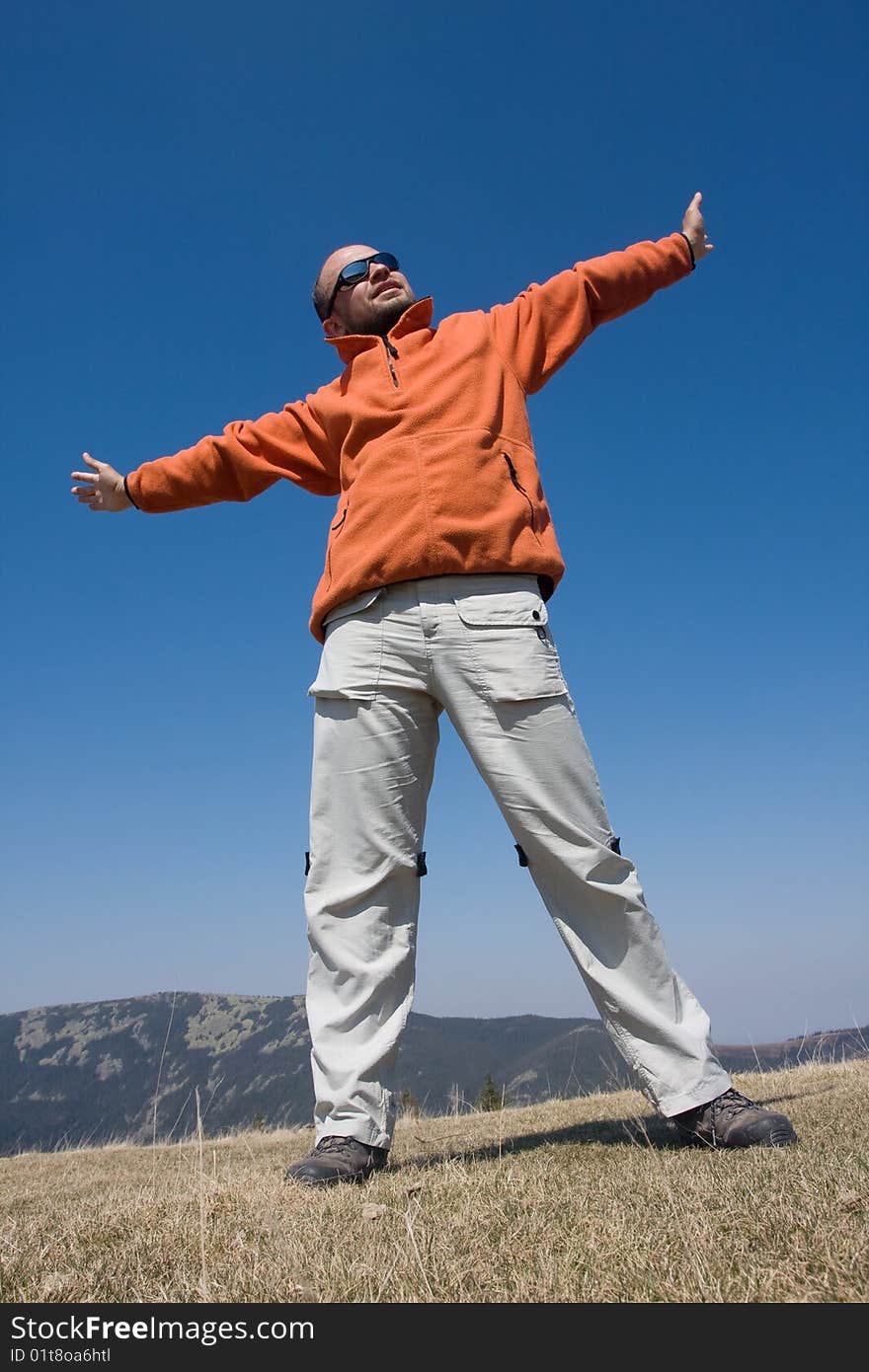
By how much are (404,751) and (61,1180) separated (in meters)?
3.63

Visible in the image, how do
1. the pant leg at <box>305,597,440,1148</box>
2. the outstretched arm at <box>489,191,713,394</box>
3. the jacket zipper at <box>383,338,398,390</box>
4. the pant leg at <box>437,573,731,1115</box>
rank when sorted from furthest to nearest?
the outstretched arm at <box>489,191,713,394</box> < the jacket zipper at <box>383,338,398,390</box> < the pant leg at <box>305,597,440,1148</box> < the pant leg at <box>437,573,731,1115</box>

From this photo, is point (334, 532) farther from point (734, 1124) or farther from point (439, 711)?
point (734, 1124)

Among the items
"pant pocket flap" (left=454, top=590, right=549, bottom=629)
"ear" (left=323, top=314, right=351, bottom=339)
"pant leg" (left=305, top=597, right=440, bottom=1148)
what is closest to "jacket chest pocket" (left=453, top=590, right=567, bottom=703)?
"pant pocket flap" (left=454, top=590, right=549, bottom=629)

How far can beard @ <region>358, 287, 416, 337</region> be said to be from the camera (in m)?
3.87

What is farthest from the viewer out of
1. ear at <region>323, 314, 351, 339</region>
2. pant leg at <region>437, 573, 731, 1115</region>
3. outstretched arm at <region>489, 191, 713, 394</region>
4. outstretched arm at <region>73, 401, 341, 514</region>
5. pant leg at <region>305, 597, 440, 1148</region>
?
ear at <region>323, 314, 351, 339</region>

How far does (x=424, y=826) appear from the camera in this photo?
3.28 meters

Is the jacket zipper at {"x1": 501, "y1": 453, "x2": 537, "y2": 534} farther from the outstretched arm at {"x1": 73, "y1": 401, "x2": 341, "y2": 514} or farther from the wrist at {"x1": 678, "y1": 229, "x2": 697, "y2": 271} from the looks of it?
the wrist at {"x1": 678, "y1": 229, "x2": 697, "y2": 271}

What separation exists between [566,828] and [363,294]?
2632 millimetres

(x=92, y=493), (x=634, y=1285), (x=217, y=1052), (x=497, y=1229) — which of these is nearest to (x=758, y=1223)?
(x=634, y=1285)

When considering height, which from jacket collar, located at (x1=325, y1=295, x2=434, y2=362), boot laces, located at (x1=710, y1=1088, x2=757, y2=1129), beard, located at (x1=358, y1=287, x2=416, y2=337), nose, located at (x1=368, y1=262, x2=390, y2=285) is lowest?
boot laces, located at (x1=710, y1=1088, x2=757, y2=1129)

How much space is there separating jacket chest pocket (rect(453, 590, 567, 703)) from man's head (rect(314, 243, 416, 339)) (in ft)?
5.24

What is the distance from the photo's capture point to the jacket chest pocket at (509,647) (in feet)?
10.0

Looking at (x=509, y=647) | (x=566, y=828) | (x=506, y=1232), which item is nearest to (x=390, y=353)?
(x=509, y=647)

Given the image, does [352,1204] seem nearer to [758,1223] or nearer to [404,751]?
[758,1223]
